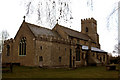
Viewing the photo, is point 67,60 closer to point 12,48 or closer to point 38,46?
point 38,46

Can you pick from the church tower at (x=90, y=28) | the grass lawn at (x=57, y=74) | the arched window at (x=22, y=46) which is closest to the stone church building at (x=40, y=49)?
the arched window at (x=22, y=46)

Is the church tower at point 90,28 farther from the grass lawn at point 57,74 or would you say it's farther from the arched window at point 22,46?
the grass lawn at point 57,74

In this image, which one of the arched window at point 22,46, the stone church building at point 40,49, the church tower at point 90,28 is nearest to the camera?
the stone church building at point 40,49

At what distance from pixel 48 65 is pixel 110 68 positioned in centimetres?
1078

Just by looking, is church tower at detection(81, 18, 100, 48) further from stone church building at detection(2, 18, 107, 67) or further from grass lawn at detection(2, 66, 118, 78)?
grass lawn at detection(2, 66, 118, 78)

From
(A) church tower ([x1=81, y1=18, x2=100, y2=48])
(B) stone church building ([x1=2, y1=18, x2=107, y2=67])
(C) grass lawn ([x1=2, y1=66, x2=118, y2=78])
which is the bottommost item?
(C) grass lawn ([x1=2, y1=66, x2=118, y2=78])

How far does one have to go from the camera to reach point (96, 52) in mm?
43406

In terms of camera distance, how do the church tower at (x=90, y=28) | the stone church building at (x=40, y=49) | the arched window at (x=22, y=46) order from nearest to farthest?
the stone church building at (x=40, y=49) < the arched window at (x=22, y=46) < the church tower at (x=90, y=28)

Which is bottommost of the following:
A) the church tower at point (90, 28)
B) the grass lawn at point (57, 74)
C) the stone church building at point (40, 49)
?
the grass lawn at point (57, 74)

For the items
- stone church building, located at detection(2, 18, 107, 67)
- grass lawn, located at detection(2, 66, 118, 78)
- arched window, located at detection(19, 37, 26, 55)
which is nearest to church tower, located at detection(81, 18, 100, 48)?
stone church building, located at detection(2, 18, 107, 67)

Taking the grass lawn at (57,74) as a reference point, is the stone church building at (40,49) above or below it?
above

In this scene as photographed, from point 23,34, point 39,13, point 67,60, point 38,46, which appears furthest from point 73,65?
point 39,13

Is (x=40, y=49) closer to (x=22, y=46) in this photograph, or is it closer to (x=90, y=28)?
(x=22, y=46)

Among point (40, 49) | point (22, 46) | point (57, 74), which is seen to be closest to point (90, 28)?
point (40, 49)
